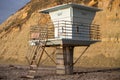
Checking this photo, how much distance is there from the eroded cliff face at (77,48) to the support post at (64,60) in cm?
1929

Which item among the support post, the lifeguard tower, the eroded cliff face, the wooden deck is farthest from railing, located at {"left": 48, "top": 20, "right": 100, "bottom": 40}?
the eroded cliff face

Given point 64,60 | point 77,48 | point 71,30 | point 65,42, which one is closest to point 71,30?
A: point 71,30

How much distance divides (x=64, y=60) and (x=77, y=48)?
27683 millimetres

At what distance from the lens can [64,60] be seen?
37.1 meters

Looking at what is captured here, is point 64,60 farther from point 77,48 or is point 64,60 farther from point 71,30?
point 77,48

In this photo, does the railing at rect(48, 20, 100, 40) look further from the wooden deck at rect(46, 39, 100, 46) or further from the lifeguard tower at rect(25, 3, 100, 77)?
the wooden deck at rect(46, 39, 100, 46)

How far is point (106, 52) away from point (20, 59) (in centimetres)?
2572

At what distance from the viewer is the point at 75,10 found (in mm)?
36281

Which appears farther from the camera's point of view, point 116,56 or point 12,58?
point 12,58

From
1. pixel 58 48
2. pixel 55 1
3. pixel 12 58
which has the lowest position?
pixel 12 58

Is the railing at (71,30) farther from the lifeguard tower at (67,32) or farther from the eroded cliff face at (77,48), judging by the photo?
the eroded cliff face at (77,48)

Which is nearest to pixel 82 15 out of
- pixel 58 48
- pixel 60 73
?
pixel 58 48

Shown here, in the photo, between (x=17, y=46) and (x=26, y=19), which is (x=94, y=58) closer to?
(x=17, y=46)

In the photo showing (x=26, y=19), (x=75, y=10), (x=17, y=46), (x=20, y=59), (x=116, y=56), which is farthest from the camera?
(x=26, y=19)
